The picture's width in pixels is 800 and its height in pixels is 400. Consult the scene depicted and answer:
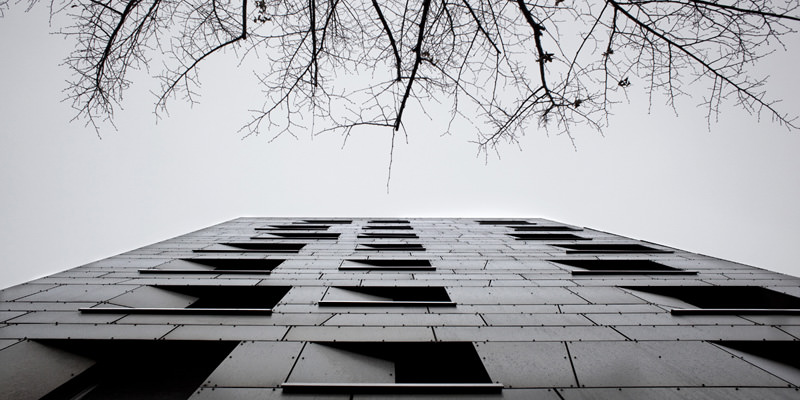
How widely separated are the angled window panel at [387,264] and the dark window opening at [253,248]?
312 centimetres

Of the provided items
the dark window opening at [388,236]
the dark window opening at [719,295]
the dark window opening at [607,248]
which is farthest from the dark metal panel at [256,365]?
the dark window opening at [607,248]

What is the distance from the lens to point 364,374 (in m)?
4.92

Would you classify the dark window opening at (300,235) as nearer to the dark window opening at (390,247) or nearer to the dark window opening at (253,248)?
the dark window opening at (253,248)

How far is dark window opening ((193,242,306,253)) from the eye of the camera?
1270cm

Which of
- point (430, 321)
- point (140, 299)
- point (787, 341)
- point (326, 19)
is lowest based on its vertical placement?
point (140, 299)

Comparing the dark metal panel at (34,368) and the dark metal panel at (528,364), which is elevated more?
the dark metal panel at (528,364)

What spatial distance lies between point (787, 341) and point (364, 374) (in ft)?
22.8

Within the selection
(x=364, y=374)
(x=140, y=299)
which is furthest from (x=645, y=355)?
(x=140, y=299)

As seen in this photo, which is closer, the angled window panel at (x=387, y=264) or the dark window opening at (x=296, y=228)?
the angled window panel at (x=387, y=264)

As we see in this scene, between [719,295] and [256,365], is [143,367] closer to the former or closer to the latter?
[256,365]

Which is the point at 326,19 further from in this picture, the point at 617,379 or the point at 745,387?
the point at 745,387

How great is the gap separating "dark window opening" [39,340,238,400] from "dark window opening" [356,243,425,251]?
297 inches

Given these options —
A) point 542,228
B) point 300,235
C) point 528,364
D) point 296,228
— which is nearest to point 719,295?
point 528,364

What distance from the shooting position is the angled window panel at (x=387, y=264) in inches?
395
